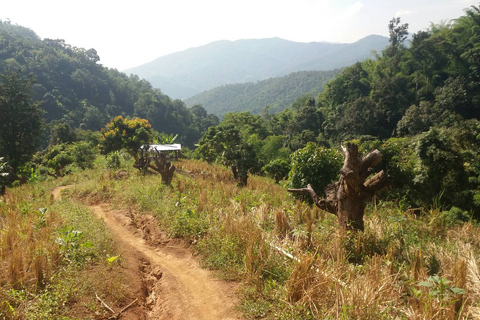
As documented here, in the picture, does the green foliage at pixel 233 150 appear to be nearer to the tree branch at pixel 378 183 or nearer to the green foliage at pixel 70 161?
the green foliage at pixel 70 161

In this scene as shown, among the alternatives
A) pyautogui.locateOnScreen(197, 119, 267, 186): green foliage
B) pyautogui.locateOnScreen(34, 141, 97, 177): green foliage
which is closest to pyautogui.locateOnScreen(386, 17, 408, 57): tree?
pyautogui.locateOnScreen(197, 119, 267, 186): green foliage

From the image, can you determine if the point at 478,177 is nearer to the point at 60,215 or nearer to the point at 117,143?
the point at 60,215

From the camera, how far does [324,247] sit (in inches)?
182

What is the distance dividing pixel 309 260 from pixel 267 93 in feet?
489

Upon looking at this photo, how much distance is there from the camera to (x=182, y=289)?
4.47m

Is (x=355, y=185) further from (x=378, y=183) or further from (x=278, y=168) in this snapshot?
(x=278, y=168)

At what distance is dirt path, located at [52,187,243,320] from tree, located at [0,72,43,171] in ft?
52.4

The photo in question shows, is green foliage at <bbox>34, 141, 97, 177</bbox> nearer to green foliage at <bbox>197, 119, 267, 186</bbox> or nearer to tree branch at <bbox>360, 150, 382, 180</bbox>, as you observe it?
green foliage at <bbox>197, 119, 267, 186</bbox>

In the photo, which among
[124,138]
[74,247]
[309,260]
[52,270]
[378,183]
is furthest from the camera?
[124,138]

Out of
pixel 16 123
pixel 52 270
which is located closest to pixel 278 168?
pixel 16 123

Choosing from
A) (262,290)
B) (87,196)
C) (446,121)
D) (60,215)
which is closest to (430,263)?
(262,290)

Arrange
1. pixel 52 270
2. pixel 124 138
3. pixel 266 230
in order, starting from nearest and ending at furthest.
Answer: pixel 52 270 < pixel 266 230 < pixel 124 138

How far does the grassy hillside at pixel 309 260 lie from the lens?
328 centimetres

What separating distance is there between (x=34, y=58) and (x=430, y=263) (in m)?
85.8
